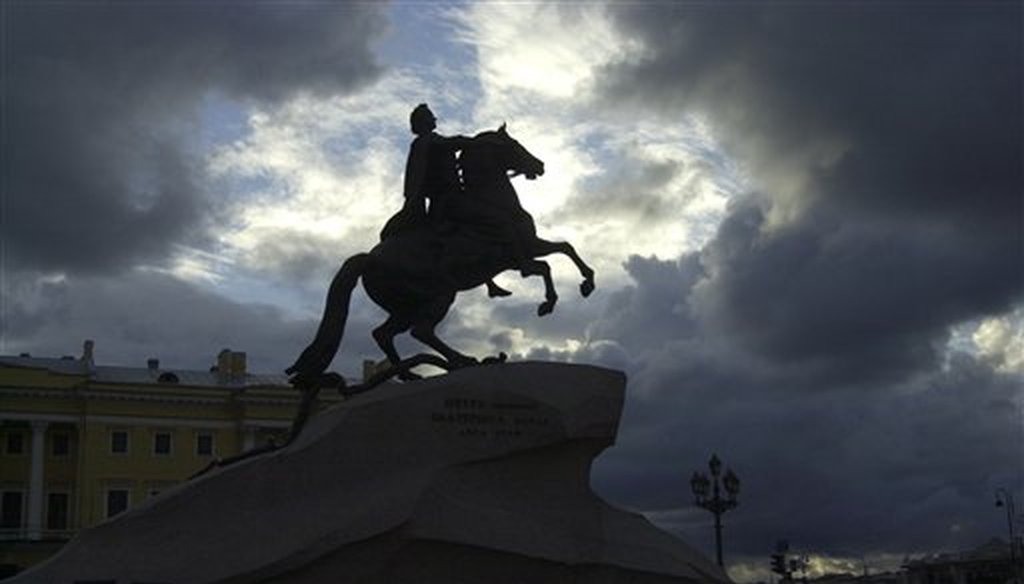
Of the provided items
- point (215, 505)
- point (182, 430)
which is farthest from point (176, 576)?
point (182, 430)

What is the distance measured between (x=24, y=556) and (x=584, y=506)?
47.5 m

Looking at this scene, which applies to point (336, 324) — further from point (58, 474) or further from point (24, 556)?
point (58, 474)

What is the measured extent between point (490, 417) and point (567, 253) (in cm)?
329

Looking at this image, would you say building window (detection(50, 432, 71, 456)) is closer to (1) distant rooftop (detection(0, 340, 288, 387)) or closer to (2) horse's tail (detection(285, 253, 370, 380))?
(1) distant rooftop (detection(0, 340, 288, 387))

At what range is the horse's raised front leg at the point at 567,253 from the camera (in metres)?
18.4

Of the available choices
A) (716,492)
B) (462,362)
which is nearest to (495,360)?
(462,362)

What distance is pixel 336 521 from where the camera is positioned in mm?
15016

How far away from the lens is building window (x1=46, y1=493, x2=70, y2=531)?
62188mm

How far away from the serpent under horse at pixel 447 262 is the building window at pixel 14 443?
51049 millimetres

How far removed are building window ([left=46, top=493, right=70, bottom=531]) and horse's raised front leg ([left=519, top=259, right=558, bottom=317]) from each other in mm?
49539

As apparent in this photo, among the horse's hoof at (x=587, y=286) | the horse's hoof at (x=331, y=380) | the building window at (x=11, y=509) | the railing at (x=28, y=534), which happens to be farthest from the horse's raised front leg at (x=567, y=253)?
the building window at (x=11, y=509)

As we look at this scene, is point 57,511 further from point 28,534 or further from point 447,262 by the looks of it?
point 447,262

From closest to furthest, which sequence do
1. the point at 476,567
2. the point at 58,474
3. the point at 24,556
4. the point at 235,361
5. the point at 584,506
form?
the point at 476,567 < the point at 584,506 < the point at 24,556 < the point at 58,474 < the point at 235,361

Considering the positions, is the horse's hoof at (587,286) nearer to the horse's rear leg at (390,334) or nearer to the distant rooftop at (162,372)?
the horse's rear leg at (390,334)
